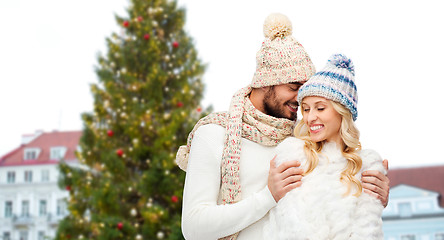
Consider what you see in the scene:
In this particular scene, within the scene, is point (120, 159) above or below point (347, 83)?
above

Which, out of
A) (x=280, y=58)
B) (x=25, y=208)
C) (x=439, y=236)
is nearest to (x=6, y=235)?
(x=25, y=208)

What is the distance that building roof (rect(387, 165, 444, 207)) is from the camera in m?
17.0

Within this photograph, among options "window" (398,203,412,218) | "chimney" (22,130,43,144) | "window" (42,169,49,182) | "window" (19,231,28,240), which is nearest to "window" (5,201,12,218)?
"window" (19,231,28,240)

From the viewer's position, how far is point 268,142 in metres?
1.69

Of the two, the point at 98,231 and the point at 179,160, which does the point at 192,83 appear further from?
the point at 179,160

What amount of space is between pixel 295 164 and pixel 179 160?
55cm

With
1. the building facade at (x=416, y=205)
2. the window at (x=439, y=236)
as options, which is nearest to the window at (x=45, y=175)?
the building facade at (x=416, y=205)

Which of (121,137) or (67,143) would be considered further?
(67,143)

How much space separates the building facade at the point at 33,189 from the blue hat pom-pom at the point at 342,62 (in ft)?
66.9

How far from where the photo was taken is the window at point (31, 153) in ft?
70.9

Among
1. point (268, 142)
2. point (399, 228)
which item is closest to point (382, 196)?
point (268, 142)

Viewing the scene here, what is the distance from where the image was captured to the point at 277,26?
1812mm

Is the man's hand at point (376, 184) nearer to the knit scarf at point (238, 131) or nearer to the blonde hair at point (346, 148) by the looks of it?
the blonde hair at point (346, 148)

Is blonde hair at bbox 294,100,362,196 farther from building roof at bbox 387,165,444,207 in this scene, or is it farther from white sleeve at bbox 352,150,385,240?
building roof at bbox 387,165,444,207
